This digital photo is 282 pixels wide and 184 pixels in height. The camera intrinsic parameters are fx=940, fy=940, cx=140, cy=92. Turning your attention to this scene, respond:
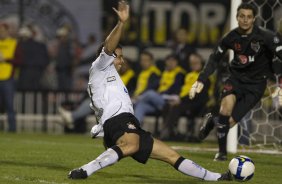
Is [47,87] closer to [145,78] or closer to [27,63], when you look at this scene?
[27,63]

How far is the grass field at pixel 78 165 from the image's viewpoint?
9.66m

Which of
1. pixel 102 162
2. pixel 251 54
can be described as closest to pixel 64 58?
pixel 251 54

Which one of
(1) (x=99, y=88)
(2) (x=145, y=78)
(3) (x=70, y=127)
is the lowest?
(3) (x=70, y=127)

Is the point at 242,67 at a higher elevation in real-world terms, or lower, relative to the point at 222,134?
higher

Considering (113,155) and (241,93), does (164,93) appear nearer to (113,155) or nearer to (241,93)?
(241,93)

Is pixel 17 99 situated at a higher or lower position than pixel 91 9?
lower

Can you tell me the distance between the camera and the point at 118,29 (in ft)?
29.2

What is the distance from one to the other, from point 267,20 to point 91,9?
21.0ft

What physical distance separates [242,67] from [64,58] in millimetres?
9732

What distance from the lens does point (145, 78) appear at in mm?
18203

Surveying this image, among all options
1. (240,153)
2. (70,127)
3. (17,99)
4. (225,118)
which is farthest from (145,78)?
(225,118)

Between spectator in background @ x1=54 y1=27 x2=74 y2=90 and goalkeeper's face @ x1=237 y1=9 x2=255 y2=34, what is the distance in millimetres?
9785

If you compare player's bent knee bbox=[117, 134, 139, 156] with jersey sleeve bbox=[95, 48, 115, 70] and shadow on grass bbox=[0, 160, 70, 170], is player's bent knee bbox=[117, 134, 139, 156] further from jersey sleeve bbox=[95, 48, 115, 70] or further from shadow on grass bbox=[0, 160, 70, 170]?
shadow on grass bbox=[0, 160, 70, 170]

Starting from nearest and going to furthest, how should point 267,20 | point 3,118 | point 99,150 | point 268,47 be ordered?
point 268,47
point 99,150
point 267,20
point 3,118
